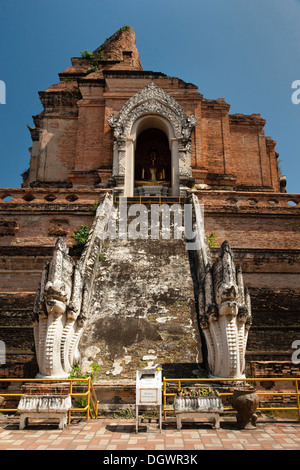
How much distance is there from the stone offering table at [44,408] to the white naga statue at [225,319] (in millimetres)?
3090

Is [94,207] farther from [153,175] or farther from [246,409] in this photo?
[246,409]

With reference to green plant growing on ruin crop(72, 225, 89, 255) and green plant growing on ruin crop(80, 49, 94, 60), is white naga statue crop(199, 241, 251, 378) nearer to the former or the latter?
green plant growing on ruin crop(72, 225, 89, 255)

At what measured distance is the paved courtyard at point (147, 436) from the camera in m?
5.53

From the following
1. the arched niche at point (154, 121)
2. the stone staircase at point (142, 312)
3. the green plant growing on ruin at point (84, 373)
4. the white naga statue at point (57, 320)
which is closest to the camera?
the white naga statue at point (57, 320)

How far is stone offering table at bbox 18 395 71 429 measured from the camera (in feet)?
21.5

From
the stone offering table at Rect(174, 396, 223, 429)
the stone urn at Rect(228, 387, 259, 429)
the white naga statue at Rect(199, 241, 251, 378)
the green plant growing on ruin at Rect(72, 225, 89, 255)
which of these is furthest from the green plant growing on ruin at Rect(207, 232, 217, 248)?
the stone offering table at Rect(174, 396, 223, 429)

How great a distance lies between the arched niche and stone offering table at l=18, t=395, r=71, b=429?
12.2 meters

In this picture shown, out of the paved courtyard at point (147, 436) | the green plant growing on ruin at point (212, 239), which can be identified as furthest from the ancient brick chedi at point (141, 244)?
the paved courtyard at point (147, 436)

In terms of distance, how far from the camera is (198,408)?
6.54 meters

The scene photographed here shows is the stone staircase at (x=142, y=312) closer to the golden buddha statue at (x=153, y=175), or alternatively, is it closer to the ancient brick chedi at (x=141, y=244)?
the ancient brick chedi at (x=141, y=244)

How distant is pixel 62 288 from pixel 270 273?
7.57 metres

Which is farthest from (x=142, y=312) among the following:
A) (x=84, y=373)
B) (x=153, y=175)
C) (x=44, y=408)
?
(x=153, y=175)
